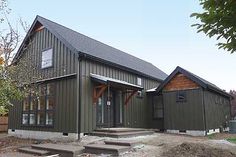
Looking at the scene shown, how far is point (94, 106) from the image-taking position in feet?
46.7

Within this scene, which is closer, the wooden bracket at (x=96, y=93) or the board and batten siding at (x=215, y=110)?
the wooden bracket at (x=96, y=93)

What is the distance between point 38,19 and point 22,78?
6.14 m

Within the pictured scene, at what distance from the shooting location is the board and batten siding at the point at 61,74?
13.7 metres

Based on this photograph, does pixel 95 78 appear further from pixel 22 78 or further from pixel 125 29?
pixel 125 29

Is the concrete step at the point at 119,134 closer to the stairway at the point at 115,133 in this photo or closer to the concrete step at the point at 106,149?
the stairway at the point at 115,133

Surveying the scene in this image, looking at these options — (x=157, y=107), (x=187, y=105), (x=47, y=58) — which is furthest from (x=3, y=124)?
(x=187, y=105)

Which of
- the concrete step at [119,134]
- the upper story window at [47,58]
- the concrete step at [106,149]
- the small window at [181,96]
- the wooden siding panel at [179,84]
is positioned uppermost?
the upper story window at [47,58]

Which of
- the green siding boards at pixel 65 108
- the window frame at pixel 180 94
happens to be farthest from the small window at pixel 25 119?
the window frame at pixel 180 94

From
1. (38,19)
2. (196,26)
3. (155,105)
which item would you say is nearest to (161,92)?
(155,105)

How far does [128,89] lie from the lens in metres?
16.1

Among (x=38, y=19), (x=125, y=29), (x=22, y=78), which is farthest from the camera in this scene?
(x=125, y=29)

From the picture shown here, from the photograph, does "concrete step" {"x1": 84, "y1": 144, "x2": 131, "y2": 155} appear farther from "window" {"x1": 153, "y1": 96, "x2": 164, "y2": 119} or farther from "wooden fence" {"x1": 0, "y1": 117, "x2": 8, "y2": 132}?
"wooden fence" {"x1": 0, "y1": 117, "x2": 8, "y2": 132}

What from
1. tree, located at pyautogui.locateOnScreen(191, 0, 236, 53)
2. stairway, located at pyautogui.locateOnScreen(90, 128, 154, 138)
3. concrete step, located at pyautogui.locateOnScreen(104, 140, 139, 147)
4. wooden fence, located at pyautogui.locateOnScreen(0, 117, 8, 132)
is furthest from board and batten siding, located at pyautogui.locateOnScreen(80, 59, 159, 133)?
wooden fence, located at pyautogui.locateOnScreen(0, 117, 8, 132)

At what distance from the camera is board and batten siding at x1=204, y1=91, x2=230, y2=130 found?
16.8 meters
